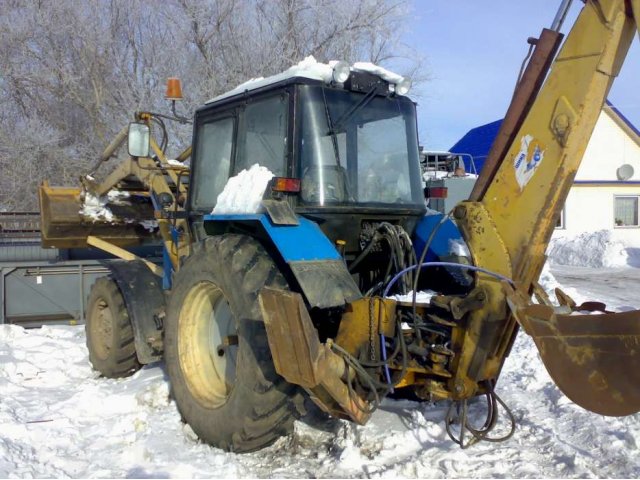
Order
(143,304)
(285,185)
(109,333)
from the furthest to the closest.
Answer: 1. (109,333)
2. (143,304)
3. (285,185)

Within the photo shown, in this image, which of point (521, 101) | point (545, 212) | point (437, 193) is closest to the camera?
point (545, 212)

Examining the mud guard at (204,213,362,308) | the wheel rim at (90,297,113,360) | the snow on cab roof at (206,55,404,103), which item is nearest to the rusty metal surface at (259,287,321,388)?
the mud guard at (204,213,362,308)

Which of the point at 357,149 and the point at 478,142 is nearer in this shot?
the point at 357,149

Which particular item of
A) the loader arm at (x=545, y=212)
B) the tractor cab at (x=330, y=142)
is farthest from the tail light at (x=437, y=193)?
the loader arm at (x=545, y=212)

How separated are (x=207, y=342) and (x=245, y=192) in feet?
3.68

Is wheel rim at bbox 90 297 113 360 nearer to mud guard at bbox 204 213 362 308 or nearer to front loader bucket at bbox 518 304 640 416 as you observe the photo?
mud guard at bbox 204 213 362 308

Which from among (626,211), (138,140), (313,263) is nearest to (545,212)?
(313,263)

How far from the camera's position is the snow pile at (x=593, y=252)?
1584 cm

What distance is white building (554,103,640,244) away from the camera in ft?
65.3

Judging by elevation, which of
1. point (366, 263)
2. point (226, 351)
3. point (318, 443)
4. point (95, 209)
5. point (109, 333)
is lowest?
point (318, 443)

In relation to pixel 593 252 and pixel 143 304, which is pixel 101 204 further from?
pixel 593 252

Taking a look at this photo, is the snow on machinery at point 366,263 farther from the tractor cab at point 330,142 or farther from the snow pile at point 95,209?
the snow pile at point 95,209

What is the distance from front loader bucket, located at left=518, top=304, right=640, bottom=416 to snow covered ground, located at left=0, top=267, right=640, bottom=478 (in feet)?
3.10

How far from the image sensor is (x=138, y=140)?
532 cm
